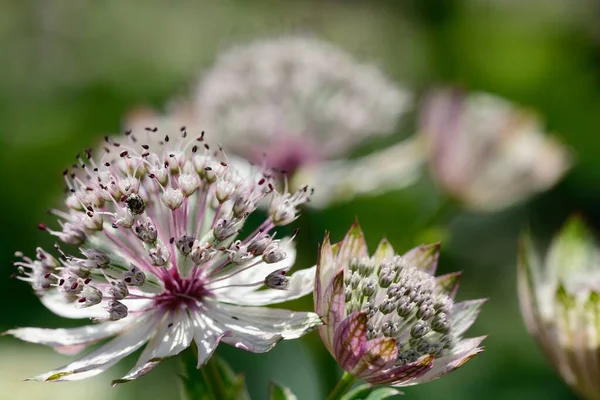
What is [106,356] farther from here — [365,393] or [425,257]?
[425,257]

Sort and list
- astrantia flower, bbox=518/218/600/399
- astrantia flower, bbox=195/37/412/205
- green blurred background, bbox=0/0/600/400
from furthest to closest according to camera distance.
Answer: green blurred background, bbox=0/0/600/400, astrantia flower, bbox=195/37/412/205, astrantia flower, bbox=518/218/600/399

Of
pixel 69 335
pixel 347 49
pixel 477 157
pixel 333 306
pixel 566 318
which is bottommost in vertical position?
pixel 566 318

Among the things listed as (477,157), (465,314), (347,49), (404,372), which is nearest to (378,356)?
(404,372)

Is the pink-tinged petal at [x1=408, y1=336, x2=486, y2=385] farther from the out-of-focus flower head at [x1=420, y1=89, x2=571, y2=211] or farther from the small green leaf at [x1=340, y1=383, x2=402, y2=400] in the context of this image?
the out-of-focus flower head at [x1=420, y1=89, x2=571, y2=211]

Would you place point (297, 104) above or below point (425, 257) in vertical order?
above

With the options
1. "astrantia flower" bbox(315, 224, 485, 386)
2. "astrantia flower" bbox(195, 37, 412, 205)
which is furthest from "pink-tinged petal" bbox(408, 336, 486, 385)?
"astrantia flower" bbox(195, 37, 412, 205)

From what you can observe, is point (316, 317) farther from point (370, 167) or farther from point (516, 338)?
point (516, 338)
